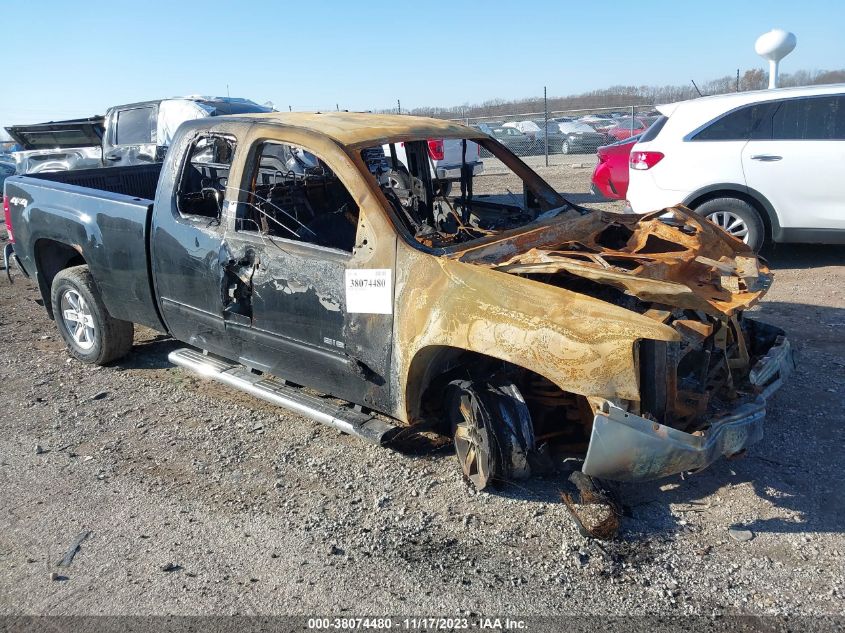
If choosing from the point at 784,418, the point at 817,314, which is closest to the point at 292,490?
the point at 784,418

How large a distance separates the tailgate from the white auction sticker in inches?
413

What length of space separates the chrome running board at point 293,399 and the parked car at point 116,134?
6.71m

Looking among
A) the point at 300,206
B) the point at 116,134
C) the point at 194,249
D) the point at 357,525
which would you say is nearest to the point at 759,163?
the point at 300,206

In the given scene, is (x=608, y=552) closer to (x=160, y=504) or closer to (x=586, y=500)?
(x=586, y=500)

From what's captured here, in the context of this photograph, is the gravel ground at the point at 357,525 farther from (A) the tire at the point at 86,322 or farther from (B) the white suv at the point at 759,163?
(B) the white suv at the point at 759,163

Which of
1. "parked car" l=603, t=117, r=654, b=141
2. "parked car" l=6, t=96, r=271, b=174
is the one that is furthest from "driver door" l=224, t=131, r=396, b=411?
"parked car" l=603, t=117, r=654, b=141

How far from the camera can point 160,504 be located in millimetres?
3699

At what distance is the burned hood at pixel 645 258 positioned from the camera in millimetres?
3256

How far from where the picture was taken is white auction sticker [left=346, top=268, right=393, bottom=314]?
11.9ft

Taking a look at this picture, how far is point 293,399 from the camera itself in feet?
13.6

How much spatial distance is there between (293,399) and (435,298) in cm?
121

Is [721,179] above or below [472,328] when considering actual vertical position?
above

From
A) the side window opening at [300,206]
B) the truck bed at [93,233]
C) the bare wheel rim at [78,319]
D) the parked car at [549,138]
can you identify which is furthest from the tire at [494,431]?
A: the parked car at [549,138]

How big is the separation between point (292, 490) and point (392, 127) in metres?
2.18
